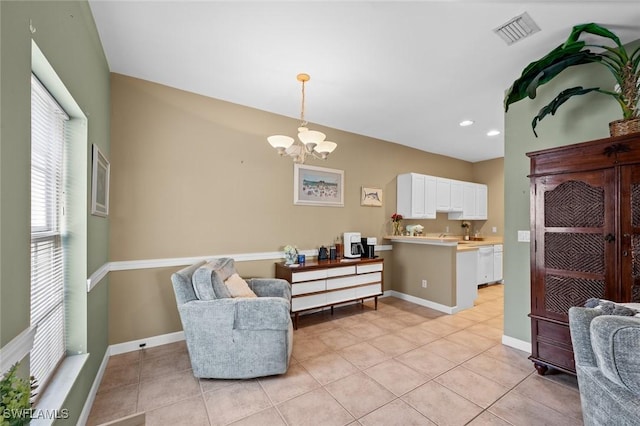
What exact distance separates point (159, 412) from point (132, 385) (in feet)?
1.64

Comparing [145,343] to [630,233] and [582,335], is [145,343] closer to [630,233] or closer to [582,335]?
[582,335]

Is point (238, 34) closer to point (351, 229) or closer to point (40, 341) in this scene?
point (40, 341)

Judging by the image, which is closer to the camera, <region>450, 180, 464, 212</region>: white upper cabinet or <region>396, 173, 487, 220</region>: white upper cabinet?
<region>396, 173, 487, 220</region>: white upper cabinet

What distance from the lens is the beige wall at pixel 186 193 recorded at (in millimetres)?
2768

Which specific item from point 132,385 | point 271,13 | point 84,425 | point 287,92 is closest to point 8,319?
point 84,425

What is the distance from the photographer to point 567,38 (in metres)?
2.20

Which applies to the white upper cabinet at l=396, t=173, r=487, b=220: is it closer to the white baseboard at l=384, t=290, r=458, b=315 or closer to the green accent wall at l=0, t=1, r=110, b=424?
the white baseboard at l=384, t=290, r=458, b=315

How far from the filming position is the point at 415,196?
16.1 ft

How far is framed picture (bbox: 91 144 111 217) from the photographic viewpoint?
6.51 ft

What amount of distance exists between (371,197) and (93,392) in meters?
4.00

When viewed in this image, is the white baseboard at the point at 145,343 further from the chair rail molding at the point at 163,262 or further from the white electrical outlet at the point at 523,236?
the white electrical outlet at the point at 523,236

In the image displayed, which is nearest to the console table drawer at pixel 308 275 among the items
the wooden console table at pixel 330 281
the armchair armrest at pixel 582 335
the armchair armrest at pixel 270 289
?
the wooden console table at pixel 330 281

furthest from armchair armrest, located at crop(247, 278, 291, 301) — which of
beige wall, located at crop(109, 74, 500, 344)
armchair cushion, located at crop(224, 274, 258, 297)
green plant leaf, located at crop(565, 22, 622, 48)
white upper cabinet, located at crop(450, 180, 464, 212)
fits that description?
white upper cabinet, located at crop(450, 180, 464, 212)

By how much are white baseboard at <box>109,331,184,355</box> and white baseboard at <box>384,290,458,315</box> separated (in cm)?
321
